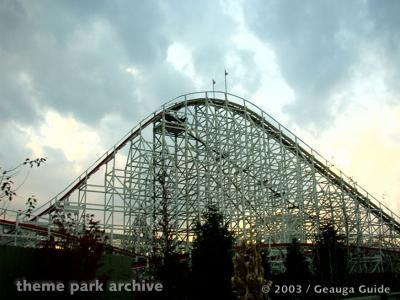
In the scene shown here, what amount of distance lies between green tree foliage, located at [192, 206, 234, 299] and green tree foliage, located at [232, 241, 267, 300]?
2.64 meters

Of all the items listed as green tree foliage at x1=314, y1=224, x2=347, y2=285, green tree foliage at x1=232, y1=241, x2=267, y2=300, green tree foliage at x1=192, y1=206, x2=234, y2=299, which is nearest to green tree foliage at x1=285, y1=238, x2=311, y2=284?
green tree foliage at x1=314, y1=224, x2=347, y2=285

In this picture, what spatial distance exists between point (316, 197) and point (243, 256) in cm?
1393

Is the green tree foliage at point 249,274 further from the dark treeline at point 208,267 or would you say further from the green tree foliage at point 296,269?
the green tree foliage at point 296,269

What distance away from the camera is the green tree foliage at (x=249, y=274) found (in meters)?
8.24

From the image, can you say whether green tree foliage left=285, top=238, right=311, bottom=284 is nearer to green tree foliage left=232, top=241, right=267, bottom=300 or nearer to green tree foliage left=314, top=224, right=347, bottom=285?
green tree foliage left=314, top=224, right=347, bottom=285

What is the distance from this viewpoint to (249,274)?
27.2 ft

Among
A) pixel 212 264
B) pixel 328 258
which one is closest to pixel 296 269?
pixel 328 258

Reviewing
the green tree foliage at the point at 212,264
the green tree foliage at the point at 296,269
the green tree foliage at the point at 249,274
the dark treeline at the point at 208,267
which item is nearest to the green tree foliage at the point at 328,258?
the dark treeline at the point at 208,267

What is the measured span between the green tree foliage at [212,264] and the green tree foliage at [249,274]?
2.64 meters

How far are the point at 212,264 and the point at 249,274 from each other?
303cm

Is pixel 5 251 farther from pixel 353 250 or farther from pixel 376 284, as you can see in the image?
pixel 353 250

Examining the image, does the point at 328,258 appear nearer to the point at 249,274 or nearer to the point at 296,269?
the point at 296,269

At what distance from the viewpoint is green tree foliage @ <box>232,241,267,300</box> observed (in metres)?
8.24

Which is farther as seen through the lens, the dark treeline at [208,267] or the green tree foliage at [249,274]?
the dark treeline at [208,267]
